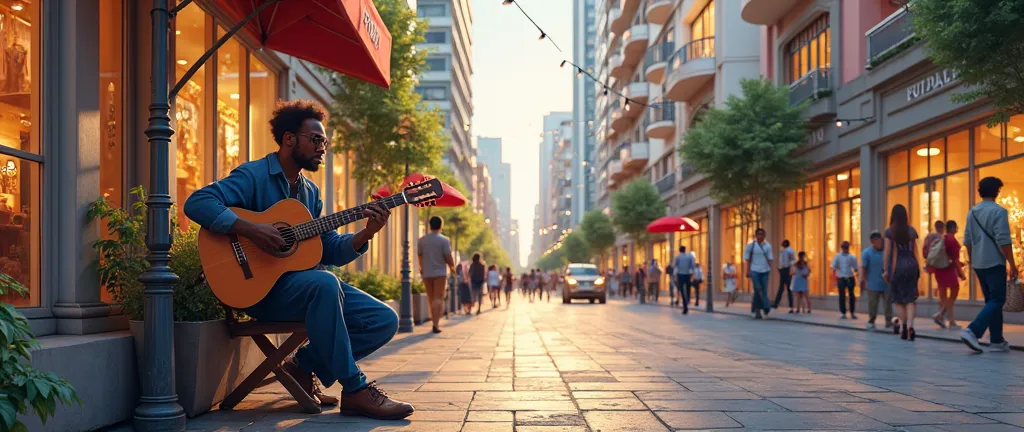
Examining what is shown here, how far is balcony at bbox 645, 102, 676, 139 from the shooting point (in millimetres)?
44406

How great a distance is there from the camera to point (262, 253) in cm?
500

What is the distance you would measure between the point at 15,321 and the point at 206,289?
7.09 ft

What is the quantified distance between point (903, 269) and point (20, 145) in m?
10.4

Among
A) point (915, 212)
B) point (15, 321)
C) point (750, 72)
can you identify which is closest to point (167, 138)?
point (15, 321)

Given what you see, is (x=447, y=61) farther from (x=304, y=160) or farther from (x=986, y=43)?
(x=304, y=160)

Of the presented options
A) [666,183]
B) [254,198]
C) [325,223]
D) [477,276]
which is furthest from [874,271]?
[666,183]

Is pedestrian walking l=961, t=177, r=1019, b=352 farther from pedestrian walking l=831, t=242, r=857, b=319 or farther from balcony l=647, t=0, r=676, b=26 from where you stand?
balcony l=647, t=0, r=676, b=26

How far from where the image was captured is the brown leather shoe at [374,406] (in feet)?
16.4

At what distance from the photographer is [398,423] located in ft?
16.1

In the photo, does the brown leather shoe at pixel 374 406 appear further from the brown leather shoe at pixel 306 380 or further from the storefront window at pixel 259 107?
the storefront window at pixel 259 107

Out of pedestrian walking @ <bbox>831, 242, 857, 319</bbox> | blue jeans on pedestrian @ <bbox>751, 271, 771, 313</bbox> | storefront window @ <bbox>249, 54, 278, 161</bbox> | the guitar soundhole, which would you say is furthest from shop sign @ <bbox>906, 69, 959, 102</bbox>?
the guitar soundhole

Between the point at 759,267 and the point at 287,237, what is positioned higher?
the point at 287,237

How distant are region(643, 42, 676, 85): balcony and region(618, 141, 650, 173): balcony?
9.58 m

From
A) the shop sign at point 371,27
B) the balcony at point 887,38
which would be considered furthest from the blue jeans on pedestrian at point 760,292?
the shop sign at point 371,27
